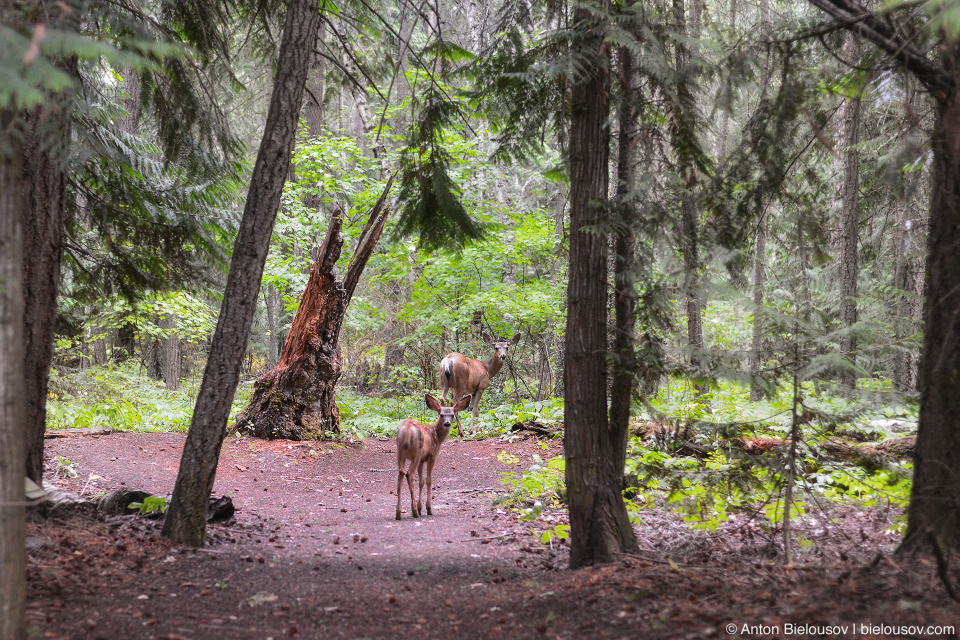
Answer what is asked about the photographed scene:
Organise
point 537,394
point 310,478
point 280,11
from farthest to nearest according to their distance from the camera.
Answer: point 537,394
point 310,478
point 280,11

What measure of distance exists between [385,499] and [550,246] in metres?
8.04

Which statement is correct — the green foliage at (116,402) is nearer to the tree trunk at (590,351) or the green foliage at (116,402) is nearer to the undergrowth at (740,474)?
the undergrowth at (740,474)

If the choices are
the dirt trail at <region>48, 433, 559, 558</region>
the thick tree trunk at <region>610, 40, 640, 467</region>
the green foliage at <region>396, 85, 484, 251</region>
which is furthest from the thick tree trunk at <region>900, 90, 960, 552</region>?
the green foliage at <region>396, 85, 484, 251</region>

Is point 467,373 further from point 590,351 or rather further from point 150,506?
point 590,351

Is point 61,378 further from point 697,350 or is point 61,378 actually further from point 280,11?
point 697,350

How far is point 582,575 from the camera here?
4531 mm

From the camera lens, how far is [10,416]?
2.91 meters

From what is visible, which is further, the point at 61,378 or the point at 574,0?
the point at 61,378

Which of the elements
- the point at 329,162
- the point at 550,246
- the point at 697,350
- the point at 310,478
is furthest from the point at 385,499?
the point at 329,162

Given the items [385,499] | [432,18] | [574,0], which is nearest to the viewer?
[574,0]

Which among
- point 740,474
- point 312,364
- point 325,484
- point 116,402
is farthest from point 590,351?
point 116,402

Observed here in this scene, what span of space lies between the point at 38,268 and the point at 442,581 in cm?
449

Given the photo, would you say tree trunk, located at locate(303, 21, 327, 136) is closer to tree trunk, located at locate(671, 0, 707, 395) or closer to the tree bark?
tree trunk, located at locate(671, 0, 707, 395)

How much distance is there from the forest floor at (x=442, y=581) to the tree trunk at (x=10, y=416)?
54 cm
